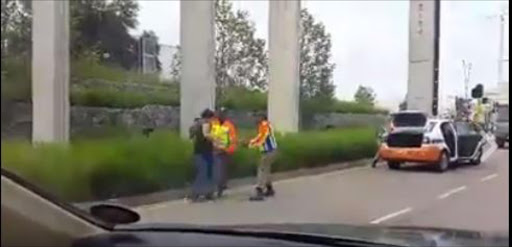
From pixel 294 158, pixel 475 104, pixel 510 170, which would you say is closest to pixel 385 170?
pixel 294 158

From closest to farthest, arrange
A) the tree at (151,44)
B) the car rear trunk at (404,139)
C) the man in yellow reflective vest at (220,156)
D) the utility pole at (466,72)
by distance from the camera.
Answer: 1. the tree at (151,44)
2. the utility pole at (466,72)
3. the car rear trunk at (404,139)
4. the man in yellow reflective vest at (220,156)

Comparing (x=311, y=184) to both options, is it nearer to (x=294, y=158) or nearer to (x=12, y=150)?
(x=294, y=158)

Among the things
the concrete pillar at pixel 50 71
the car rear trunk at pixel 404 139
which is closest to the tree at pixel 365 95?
the concrete pillar at pixel 50 71

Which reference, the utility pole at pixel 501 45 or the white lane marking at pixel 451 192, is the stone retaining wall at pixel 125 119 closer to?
the utility pole at pixel 501 45

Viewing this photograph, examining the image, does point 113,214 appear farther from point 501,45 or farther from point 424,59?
point 424,59

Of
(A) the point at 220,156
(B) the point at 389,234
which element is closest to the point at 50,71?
(B) the point at 389,234

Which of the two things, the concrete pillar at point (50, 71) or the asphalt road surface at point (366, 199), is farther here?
the asphalt road surface at point (366, 199)
